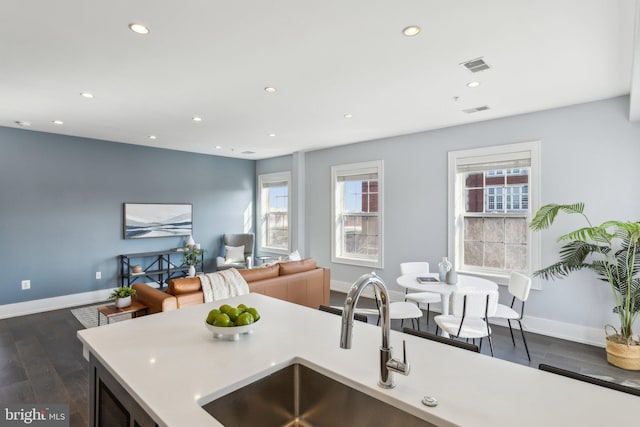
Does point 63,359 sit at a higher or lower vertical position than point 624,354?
lower

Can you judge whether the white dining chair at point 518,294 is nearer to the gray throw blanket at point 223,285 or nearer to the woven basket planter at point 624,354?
the woven basket planter at point 624,354

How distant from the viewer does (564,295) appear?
380 cm

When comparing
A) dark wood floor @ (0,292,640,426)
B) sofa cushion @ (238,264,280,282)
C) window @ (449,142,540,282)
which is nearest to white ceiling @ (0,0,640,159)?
window @ (449,142,540,282)

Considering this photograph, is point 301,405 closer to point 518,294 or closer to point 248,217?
point 518,294

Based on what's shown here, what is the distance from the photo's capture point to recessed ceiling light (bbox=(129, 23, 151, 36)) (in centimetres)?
215

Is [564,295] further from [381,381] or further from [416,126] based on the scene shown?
[381,381]

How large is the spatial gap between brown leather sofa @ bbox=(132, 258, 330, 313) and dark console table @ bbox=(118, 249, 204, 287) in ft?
7.73

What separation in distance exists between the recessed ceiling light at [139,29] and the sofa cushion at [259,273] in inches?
96.2

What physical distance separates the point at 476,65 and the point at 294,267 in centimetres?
294

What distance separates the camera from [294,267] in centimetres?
430

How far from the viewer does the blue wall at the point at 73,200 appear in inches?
189

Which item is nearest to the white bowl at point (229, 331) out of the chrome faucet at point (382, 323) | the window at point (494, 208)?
the chrome faucet at point (382, 323)

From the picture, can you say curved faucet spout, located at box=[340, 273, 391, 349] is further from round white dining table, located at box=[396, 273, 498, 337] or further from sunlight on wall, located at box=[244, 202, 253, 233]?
sunlight on wall, located at box=[244, 202, 253, 233]

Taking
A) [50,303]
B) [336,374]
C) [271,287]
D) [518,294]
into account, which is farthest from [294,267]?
[50,303]
